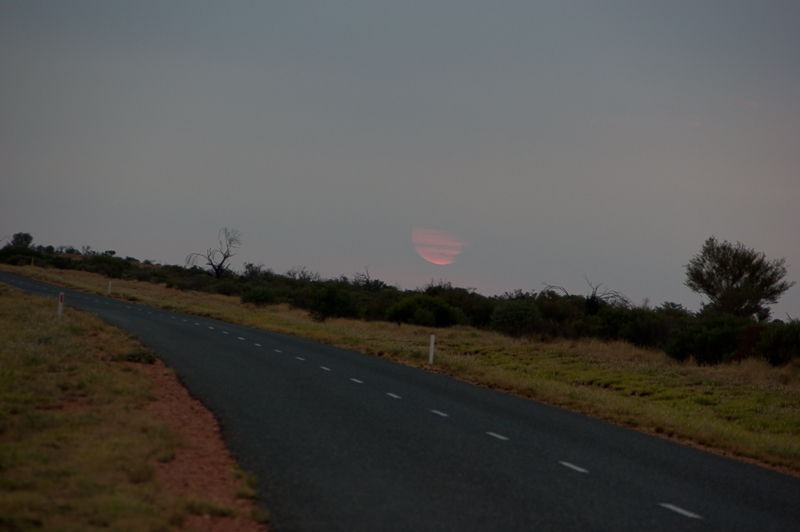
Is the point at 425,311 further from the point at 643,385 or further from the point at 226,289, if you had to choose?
the point at 226,289

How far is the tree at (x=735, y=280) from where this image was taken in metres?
38.3

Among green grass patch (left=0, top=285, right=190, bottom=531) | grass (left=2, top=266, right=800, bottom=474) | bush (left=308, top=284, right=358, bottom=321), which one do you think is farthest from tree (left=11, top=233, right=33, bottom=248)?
green grass patch (left=0, top=285, right=190, bottom=531)

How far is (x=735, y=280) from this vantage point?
134 feet

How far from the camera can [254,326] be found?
2912 centimetres

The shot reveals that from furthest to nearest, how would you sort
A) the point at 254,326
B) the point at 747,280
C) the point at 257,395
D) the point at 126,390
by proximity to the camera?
the point at 747,280, the point at 254,326, the point at 257,395, the point at 126,390

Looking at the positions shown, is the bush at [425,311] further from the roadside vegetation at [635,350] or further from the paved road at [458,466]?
the paved road at [458,466]

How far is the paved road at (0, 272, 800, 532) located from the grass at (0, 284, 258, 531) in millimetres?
958

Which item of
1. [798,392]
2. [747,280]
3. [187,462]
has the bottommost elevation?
[187,462]

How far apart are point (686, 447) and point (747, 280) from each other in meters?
35.2

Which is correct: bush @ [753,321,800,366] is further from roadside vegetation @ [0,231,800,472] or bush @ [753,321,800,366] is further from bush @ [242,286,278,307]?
bush @ [242,286,278,307]

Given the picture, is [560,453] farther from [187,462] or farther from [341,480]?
[187,462]

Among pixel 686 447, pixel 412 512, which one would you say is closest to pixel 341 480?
pixel 412 512

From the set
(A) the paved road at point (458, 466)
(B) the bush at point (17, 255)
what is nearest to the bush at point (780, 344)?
(A) the paved road at point (458, 466)

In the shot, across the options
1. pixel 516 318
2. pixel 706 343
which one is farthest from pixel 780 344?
pixel 516 318
